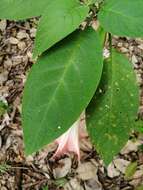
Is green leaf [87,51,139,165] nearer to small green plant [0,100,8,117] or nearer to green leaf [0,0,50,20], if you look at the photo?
green leaf [0,0,50,20]

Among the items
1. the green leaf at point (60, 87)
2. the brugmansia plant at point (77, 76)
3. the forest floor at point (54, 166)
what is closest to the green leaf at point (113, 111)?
the brugmansia plant at point (77, 76)

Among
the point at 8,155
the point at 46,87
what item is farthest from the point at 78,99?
the point at 8,155

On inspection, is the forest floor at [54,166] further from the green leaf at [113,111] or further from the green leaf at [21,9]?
the green leaf at [21,9]

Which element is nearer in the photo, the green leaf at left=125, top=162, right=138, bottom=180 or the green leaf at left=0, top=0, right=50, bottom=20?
the green leaf at left=0, top=0, right=50, bottom=20

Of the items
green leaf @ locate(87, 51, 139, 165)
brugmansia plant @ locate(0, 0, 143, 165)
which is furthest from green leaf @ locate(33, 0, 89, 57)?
green leaf @ locate(87, 51, 139, 165)

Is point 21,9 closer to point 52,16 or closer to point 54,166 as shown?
point 52,16

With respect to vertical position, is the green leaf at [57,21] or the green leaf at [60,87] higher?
the green leaf at [57,21]

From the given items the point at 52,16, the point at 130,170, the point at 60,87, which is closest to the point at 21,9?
the point at 52,16

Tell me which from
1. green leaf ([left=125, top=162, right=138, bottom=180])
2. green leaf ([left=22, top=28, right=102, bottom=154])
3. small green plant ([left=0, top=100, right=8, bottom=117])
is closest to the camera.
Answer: green leaf ([left=22, top=28, right=102, bottom=154])
